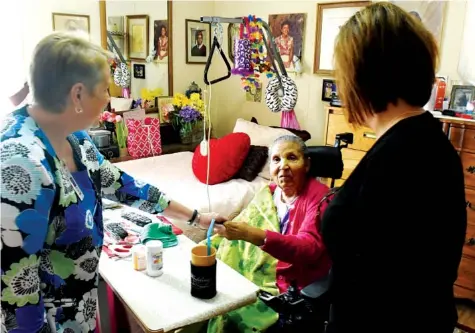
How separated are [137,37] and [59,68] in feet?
9.56

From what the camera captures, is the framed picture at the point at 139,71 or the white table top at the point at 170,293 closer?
the white table top at the point at 170,293

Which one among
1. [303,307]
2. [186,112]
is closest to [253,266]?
[303,307]

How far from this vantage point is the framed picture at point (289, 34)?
3.48m

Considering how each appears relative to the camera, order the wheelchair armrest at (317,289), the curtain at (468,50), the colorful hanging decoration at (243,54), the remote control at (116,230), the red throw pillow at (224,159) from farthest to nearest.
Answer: the red throw pillow at (224,159) → the curtain at (468,50) → the colorful hanging decoration at (243,54) → the remote control at (116,230) → the wheelchair armrest at (317,289)

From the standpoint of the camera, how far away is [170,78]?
12.9 feet

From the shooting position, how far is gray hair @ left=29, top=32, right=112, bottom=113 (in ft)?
3.14

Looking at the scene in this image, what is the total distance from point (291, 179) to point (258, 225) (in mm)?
259

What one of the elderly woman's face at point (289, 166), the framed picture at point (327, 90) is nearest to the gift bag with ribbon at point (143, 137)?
the framed picture at point (327, 90)

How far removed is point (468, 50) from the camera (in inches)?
104

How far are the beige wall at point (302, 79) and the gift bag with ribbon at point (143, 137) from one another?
890mm

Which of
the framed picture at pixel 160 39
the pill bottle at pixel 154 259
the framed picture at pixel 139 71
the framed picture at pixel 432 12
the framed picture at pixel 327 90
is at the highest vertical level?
the framed picture at pixel 432 12

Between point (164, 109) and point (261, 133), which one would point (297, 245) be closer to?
point (261, 133)

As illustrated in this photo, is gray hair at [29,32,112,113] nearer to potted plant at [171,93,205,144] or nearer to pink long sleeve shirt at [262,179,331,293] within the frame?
pink long sleeve shirt at [262,179,331,293]

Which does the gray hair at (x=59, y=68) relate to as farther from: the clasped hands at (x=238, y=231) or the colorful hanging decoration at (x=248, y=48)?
the colorful hanging decoration at (x=248, y=48)
